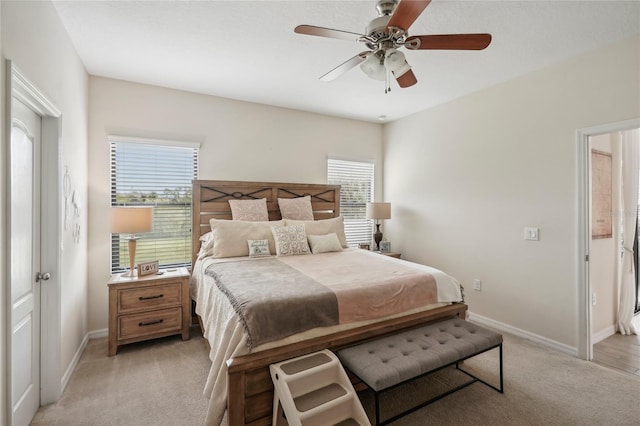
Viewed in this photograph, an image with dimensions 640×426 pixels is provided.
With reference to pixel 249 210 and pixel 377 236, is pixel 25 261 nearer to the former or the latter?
pixel 249 210

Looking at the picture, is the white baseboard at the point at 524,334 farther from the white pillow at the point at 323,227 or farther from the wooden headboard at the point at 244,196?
the wooden headboard at the point at 244,196

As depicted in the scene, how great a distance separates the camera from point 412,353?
1.92m

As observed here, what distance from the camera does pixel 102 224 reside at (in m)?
3.23

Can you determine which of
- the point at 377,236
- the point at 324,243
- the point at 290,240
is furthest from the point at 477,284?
the point at 290,240

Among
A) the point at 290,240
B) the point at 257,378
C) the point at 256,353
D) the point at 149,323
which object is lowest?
the point at 149,323

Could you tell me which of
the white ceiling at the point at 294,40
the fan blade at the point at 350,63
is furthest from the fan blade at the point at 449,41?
the white ceiling at the point at 294,40

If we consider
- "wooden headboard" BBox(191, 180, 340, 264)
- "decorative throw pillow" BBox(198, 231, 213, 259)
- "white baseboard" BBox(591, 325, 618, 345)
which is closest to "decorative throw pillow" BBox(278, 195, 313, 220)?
"wooden headboard" BBox(191, 180, 340, 264)

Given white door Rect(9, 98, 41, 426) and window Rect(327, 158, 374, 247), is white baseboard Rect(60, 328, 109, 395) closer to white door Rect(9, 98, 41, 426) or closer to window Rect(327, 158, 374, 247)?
white door Rect(9, 98, 41, 426)

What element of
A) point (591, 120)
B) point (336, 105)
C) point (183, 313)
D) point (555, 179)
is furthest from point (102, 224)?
point (591, 120)

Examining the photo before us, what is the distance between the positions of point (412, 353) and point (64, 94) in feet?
10.6

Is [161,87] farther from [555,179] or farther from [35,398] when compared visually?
[555,179]

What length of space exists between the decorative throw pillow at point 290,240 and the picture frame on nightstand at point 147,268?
1.28 metres

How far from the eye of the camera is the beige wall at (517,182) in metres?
2.74

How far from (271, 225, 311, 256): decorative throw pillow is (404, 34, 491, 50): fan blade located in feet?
7.27
